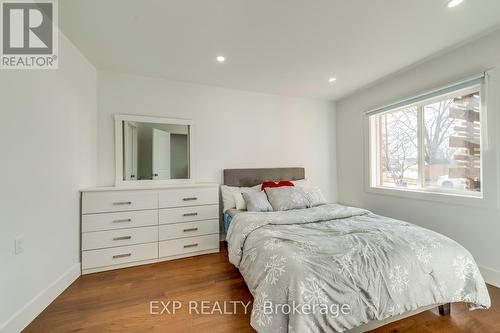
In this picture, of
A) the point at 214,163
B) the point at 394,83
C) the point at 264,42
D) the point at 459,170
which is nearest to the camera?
the point at 264,42

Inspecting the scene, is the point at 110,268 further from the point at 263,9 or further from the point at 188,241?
the point at 263,9

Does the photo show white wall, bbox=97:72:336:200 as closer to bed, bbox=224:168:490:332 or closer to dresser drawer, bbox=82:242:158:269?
dresser drawer, bbox=82:242:158:269

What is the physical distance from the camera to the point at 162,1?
1.54 meters

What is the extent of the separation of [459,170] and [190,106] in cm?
343

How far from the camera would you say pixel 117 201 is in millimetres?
2326

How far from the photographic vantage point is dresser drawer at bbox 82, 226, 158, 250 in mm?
2226

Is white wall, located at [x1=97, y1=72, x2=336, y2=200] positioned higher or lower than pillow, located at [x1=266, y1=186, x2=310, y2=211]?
higher

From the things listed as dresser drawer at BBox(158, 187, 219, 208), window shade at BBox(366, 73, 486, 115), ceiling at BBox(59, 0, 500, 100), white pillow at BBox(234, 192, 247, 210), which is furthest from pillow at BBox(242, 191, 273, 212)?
window shade at BBox(366, 73, 486, 115)

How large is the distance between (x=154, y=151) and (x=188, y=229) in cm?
116

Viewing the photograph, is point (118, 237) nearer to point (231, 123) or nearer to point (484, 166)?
point (231, 123)

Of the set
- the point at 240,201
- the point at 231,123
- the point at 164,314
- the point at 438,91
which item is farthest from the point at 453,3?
the point at 164,314

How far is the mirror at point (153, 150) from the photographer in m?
2.70

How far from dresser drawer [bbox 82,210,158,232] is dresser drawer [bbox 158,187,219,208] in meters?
0.18

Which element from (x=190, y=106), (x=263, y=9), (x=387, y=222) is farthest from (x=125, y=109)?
(x=387, y=222)
